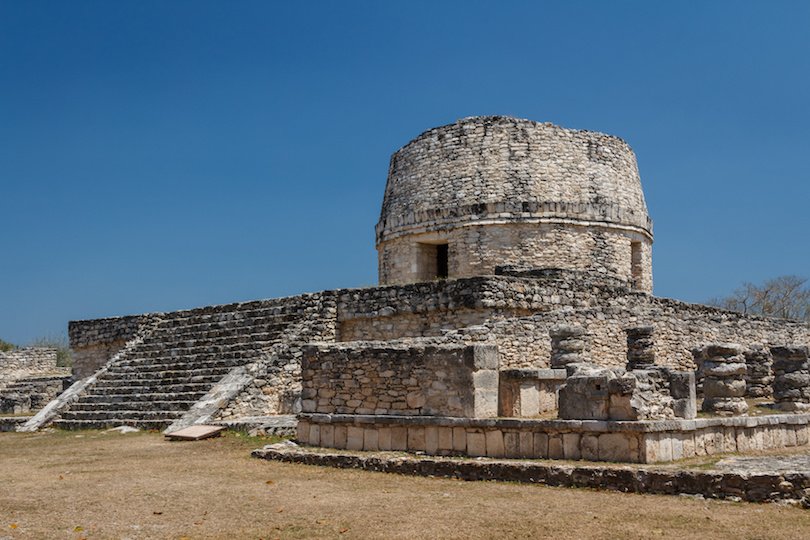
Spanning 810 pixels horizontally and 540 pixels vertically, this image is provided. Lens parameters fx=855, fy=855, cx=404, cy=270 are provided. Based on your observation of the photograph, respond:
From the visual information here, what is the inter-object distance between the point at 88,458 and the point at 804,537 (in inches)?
345

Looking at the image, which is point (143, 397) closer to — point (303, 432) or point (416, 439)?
point (303, 432)

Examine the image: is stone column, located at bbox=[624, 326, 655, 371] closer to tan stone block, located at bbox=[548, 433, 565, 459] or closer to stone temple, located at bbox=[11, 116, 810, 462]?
stone temple, located at bbox=[11, 116, 810, 462]

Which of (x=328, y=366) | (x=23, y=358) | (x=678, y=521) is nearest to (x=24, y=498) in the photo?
(x=328, y=366)

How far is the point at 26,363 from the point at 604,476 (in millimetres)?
25791

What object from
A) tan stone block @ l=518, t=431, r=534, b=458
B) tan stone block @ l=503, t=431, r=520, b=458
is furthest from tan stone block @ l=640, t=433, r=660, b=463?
tan stone block @ l=503, t=431, r=520, b=458

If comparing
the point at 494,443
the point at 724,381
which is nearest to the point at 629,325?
the point at 724,381

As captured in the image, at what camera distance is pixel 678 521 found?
21.8 feet

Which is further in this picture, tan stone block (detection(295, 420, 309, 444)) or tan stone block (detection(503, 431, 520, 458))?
tan stone block (detection(295, 420, 309, 444))

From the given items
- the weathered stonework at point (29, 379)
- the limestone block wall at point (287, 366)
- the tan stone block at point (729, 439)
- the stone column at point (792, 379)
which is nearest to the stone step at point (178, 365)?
the limestone block wall at point (287, 366)

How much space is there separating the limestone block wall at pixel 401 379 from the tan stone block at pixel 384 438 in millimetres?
210

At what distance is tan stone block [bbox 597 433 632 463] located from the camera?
848 centimetres

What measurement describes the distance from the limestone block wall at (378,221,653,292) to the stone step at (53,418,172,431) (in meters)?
7.01

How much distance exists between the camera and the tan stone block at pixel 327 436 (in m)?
10.7

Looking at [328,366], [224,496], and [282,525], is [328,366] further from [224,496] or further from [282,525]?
[282,525]
